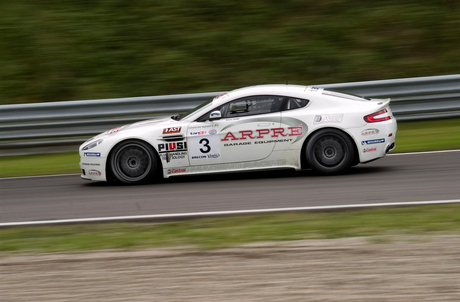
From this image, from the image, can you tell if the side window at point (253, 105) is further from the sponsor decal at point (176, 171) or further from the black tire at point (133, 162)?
the black tire at point (133, 162)

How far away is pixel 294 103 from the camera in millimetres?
8539

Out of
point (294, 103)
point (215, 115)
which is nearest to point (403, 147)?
point (294, 103)

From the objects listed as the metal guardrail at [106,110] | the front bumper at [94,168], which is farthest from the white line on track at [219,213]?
the metal guardrail at [106,110]

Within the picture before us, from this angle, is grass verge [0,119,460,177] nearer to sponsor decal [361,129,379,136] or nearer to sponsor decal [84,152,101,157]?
sponsor decal [84,152,101,157]

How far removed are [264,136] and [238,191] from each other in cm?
100

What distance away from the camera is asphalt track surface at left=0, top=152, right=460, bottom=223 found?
7086mm

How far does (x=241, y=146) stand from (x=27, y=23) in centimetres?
1037

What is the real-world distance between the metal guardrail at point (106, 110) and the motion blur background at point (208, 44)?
7.82 ft

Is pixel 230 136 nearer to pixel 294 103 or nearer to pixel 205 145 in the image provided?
pixel 205 145

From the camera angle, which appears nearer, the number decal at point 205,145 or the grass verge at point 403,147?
the number decal at point 205,145

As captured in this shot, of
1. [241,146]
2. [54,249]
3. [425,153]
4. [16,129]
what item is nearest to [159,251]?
[54,249]

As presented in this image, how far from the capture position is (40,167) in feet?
35.5

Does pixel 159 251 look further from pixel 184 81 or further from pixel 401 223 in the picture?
pixel 184 81

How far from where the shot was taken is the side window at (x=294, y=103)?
8531 millimetres
